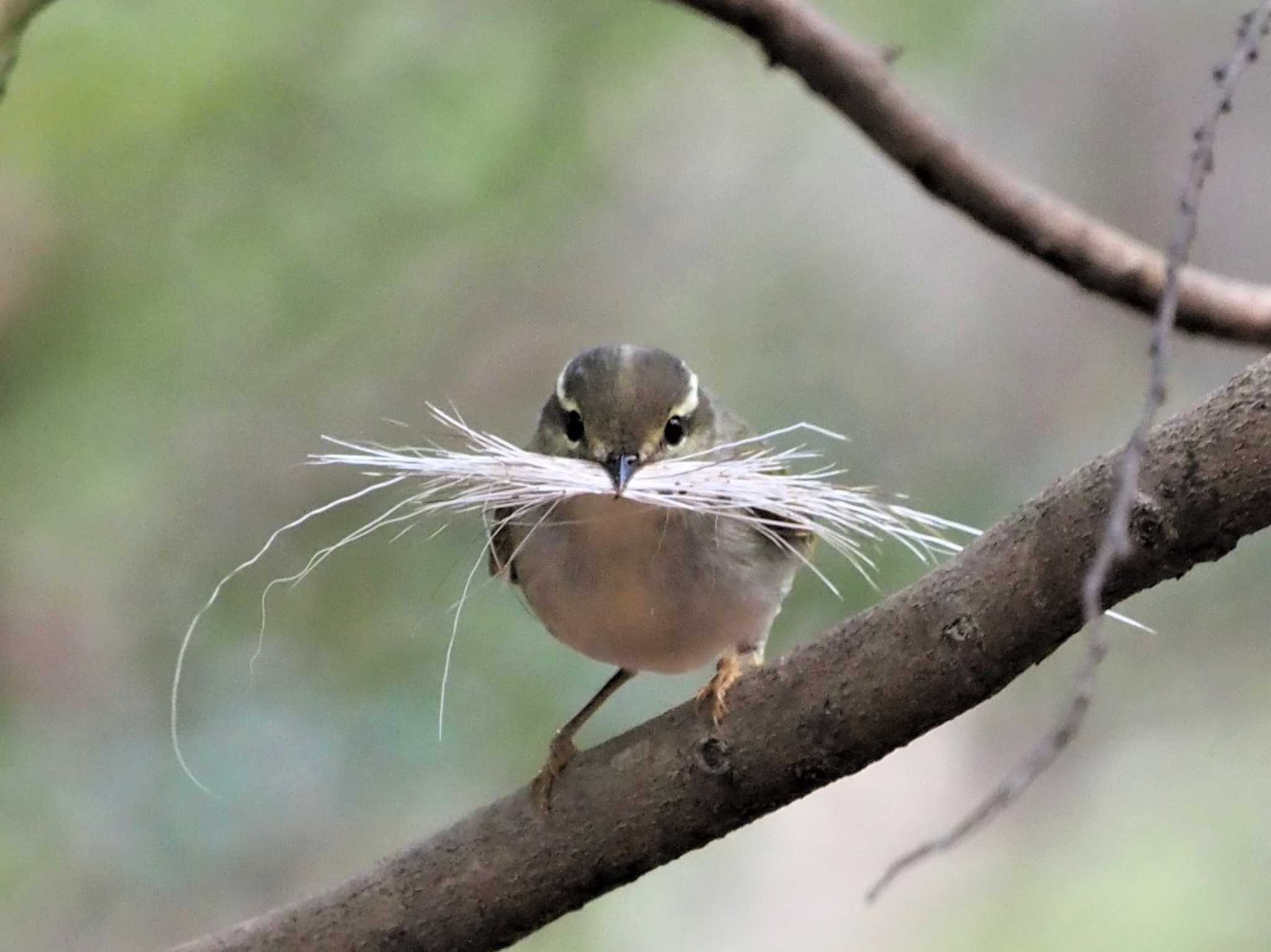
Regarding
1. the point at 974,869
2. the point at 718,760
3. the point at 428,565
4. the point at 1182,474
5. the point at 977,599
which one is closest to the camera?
the point at 1182,474

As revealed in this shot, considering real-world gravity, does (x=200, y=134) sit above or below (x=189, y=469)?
above

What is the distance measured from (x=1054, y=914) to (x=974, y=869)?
35 centimetres

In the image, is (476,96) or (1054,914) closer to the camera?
(476,96)

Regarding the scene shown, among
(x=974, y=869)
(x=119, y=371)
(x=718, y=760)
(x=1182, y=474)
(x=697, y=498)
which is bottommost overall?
(x=974, y=869)

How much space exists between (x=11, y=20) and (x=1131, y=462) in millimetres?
1457

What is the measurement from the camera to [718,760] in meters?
1.59

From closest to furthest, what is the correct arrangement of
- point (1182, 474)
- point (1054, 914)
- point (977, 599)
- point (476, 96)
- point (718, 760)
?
point (1182, 474)
point (977, 599)
point (718, 760)
point (476, 96)
point (1054, 914)

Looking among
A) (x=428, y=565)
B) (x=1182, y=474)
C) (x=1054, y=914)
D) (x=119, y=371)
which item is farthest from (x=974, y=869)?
(x=1182, y=474)

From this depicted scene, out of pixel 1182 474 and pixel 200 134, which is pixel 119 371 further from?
pixel 1182 474

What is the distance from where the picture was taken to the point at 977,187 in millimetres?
2238

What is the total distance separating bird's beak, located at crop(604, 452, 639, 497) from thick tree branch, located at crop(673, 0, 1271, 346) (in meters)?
0.70

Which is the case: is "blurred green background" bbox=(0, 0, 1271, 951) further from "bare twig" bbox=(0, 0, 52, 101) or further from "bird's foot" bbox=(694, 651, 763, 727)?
"bare twig" bbox=(0, 0, 52, 101)

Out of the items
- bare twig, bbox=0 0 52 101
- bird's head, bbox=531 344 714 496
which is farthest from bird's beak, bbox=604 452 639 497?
bare twig, bbox=0 0 52 101

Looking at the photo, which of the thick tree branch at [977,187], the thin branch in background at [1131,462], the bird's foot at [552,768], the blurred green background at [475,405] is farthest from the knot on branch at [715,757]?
the thick tree branch at [977,187]
